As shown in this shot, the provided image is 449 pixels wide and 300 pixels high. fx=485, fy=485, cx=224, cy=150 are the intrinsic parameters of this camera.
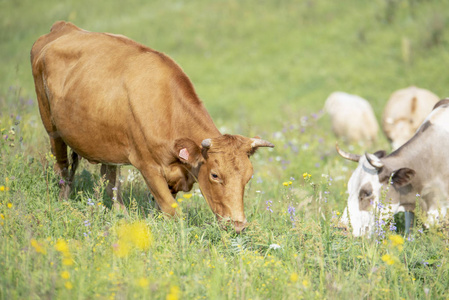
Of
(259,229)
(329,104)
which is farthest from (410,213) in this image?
(329,104)

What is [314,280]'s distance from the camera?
3.72 m

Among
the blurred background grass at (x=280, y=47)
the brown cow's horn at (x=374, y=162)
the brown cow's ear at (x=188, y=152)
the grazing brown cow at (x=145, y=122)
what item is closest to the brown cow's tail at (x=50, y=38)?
the grazing brown cow at (x=145, y=122)

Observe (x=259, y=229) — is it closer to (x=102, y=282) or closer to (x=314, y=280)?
(x=314, y=280)

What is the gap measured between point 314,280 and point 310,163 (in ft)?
14.4

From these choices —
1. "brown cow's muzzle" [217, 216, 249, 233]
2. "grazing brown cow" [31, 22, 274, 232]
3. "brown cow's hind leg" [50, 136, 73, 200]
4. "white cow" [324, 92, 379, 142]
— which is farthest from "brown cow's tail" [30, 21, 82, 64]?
"white cow" [324, 92, 379, 142]

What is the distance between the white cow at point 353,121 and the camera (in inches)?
483

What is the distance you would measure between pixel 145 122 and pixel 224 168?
93 centimetres

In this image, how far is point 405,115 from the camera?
34.1 feet

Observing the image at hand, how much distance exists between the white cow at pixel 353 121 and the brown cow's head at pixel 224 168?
8.03 metres

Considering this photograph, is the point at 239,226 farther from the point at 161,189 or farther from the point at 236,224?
the point at 161,189

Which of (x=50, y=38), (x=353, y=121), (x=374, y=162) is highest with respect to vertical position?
(x=50, y=38)

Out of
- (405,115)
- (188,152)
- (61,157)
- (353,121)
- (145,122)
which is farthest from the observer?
(353,121)

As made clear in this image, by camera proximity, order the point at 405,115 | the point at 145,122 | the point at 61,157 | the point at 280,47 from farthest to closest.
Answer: the point at 280,47, the point at 405,115, the point at 61,157, the point at 145,122

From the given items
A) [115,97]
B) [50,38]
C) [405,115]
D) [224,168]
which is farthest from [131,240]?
[405,115]
